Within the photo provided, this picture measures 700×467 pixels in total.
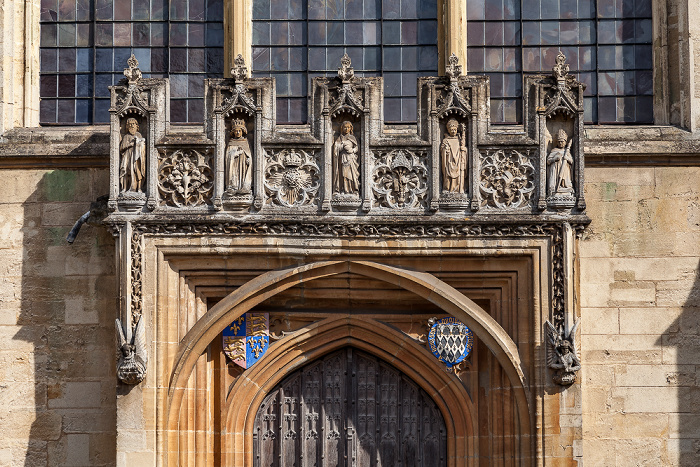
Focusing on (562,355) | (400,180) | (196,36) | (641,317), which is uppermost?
(196,36)

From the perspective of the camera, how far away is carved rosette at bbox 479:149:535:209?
1373 centimetres

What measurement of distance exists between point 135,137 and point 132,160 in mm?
259

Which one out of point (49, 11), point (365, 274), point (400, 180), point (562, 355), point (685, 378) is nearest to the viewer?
point (562, 355)

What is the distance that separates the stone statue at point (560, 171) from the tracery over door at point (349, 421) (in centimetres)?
280

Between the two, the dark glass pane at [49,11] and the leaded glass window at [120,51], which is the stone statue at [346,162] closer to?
the leaded glass window at [120,51]

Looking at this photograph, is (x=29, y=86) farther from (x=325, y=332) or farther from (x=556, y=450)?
(x=556, y=450)

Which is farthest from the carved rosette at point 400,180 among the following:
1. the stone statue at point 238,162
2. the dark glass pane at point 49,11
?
the dark glass pane at point 49,11

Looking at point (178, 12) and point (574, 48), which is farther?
point (178, 12)

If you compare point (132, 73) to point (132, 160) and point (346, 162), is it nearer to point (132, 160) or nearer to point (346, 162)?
point (132, 160)

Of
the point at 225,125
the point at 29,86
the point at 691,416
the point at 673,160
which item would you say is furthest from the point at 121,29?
the point at 691,416

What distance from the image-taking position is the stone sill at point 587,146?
565 inches

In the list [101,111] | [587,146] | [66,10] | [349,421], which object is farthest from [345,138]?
[66,10]

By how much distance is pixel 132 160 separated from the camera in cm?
1373

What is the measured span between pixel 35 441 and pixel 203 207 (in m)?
3.29
